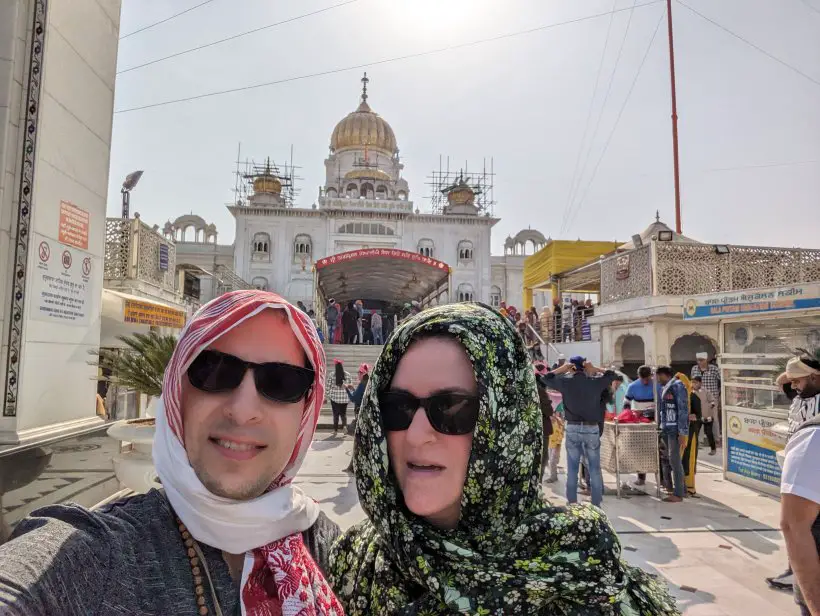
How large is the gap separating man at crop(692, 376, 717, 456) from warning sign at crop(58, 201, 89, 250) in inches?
371

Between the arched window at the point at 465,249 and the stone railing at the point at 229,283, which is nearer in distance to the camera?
the stone railing at the point at 229,283

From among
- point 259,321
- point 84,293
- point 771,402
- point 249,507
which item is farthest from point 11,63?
point 771,402

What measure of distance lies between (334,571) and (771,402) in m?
7.29

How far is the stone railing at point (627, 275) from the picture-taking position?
452 inches

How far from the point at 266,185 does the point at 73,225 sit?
29833 millimetres

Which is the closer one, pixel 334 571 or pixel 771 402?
pixel 334 571

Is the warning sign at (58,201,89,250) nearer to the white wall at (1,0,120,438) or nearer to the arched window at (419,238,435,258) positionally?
the white wall at (1,0,120,438)

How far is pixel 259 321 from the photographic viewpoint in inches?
55.2

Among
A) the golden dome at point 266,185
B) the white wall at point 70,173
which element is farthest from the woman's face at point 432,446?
the golden dome at point 266,185

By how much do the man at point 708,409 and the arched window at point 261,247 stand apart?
25516 millimetres

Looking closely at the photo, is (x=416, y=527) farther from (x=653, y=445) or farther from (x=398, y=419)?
(x=653, y=445)

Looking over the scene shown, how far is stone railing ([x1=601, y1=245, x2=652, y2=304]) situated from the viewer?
11.5 metres

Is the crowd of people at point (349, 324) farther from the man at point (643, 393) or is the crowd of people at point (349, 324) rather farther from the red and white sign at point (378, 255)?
the man at point (643, 393)

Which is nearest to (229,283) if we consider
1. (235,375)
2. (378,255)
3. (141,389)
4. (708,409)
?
(378,255)
